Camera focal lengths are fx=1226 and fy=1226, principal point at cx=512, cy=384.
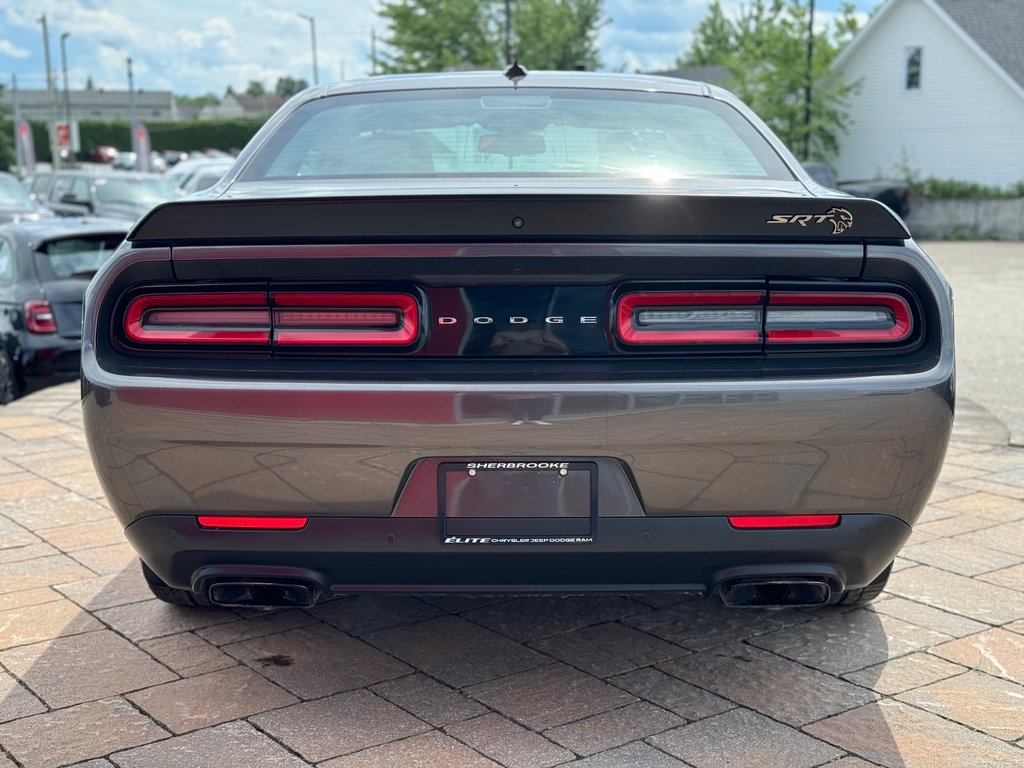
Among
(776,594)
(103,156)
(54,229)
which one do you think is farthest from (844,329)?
(103,156)

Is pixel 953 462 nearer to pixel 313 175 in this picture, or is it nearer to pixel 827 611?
pixel 827 611

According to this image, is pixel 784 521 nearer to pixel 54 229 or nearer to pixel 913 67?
pixel 54 229

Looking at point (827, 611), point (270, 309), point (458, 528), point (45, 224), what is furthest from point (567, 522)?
point (45, 224)

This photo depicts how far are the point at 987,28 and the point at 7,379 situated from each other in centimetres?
3387

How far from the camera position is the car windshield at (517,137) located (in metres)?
3.62

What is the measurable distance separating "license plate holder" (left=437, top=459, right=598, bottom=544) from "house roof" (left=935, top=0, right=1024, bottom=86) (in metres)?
34.8

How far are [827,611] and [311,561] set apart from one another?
1.75 metres

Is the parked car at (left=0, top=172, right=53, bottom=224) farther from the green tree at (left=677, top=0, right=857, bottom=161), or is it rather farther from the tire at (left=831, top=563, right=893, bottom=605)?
the green tree at (left=677, top=0, right=857, bottom=161)

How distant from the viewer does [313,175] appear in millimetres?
3605

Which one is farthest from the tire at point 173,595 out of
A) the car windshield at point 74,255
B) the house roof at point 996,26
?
the house roof at point 996,26

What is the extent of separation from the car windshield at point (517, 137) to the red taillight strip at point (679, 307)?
71 cm

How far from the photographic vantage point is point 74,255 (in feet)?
30.4

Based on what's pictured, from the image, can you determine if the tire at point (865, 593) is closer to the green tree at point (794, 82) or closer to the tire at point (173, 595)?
the tire at point (173, 595)

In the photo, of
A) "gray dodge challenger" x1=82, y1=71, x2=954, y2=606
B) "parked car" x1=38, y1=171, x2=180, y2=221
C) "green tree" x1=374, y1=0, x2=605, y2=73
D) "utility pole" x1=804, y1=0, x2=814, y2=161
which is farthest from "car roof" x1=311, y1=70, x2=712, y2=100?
"green tree" x1=374, y1=0, x2=605, y2=73
